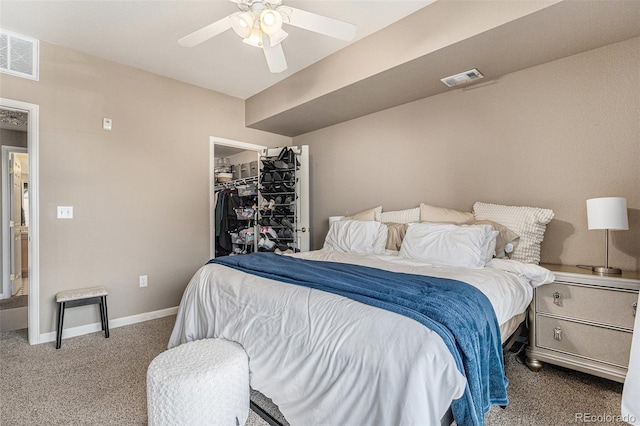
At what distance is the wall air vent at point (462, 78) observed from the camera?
2674 mm

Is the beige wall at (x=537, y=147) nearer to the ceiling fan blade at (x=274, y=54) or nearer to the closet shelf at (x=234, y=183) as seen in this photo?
the ceiling fan blade at (x=274, y=54)

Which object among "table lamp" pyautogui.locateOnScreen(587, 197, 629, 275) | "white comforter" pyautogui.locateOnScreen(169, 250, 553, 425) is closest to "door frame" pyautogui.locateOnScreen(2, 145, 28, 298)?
"white comforter" pyautogui.locateOnScreen(169, 250, 553, 425)

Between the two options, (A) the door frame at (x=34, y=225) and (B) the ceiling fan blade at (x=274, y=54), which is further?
(A) the door frame at (x=34, y=225)

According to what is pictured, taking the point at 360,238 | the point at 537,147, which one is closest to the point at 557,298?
the point at 537,147

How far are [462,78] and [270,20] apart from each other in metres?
1.81

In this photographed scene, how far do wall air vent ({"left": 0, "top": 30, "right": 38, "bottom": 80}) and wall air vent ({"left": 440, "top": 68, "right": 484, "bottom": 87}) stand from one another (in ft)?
12.2

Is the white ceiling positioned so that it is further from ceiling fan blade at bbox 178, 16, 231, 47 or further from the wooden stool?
the wooden stool

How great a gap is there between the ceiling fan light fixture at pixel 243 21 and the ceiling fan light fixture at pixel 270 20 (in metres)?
0.07

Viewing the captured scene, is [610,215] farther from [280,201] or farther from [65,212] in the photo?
[65,212]

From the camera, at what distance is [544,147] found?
2.56 m

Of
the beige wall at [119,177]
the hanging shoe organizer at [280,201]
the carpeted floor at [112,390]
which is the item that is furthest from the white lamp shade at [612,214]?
the beige wall at [119,177]

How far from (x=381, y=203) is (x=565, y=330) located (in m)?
2.08

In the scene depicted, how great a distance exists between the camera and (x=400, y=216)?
128 inches

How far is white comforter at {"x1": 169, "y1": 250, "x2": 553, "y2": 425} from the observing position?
3.56 ft
